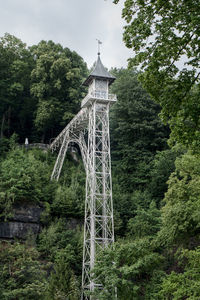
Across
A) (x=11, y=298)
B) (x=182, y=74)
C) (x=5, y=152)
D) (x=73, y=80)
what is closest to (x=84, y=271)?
(x=11, y=298)

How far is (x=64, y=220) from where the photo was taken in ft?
70.6

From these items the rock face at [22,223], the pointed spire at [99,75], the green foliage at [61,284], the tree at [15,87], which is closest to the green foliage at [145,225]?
the green foliage at [61,284]

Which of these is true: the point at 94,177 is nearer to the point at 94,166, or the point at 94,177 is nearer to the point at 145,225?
the point at 94,166

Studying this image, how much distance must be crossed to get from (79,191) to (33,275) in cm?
838

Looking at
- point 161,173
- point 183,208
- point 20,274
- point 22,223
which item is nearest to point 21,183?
point 22,223

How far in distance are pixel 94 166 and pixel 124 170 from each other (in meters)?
8.01

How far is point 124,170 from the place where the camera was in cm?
2827

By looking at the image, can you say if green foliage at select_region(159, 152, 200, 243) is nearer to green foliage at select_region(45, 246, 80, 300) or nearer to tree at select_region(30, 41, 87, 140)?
green foliage at select_region(45, 246, 80, 300)

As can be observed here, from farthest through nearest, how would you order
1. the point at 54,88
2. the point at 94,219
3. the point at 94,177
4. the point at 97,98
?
the point at 54,88 → the point at 97,98 → the point at 94,177 → the point at 94,219

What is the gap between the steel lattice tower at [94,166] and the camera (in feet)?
62.4

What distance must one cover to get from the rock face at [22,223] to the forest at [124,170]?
0.35 m

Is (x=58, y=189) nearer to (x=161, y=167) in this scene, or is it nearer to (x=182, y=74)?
(x=161, y=167)

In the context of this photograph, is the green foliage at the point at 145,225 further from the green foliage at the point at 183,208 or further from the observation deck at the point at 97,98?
the observation deck at the point at 97,98

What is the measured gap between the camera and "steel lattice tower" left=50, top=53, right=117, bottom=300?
1902cm
